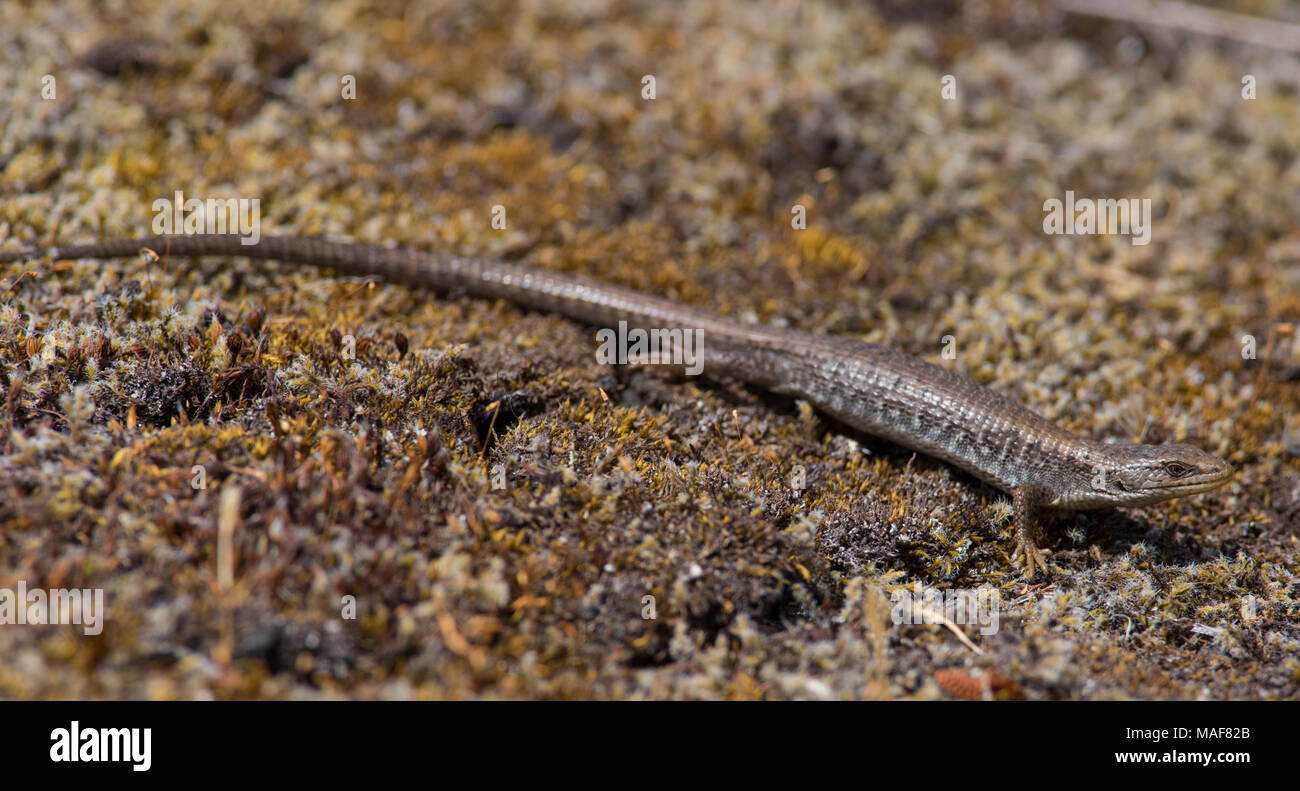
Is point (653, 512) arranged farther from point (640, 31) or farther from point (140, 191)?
point (640, 31)

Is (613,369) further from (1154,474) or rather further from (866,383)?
(1154,474)

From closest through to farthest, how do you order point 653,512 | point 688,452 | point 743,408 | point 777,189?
point 653,512 < point 688,452 < point 743,408 < point 777,189

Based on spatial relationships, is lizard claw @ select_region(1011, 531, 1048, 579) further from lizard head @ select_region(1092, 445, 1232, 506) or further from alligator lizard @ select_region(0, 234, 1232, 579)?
lizard head @ select_region(1092, 445, 1232, 506)

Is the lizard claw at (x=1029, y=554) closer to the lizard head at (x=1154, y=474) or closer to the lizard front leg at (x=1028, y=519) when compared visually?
the lizard front leg at (x=1028, y=519)

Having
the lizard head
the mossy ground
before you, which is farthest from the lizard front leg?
the lizard head

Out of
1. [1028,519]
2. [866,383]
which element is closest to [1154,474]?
[1028,519]

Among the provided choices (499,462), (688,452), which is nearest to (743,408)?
(688,452)
